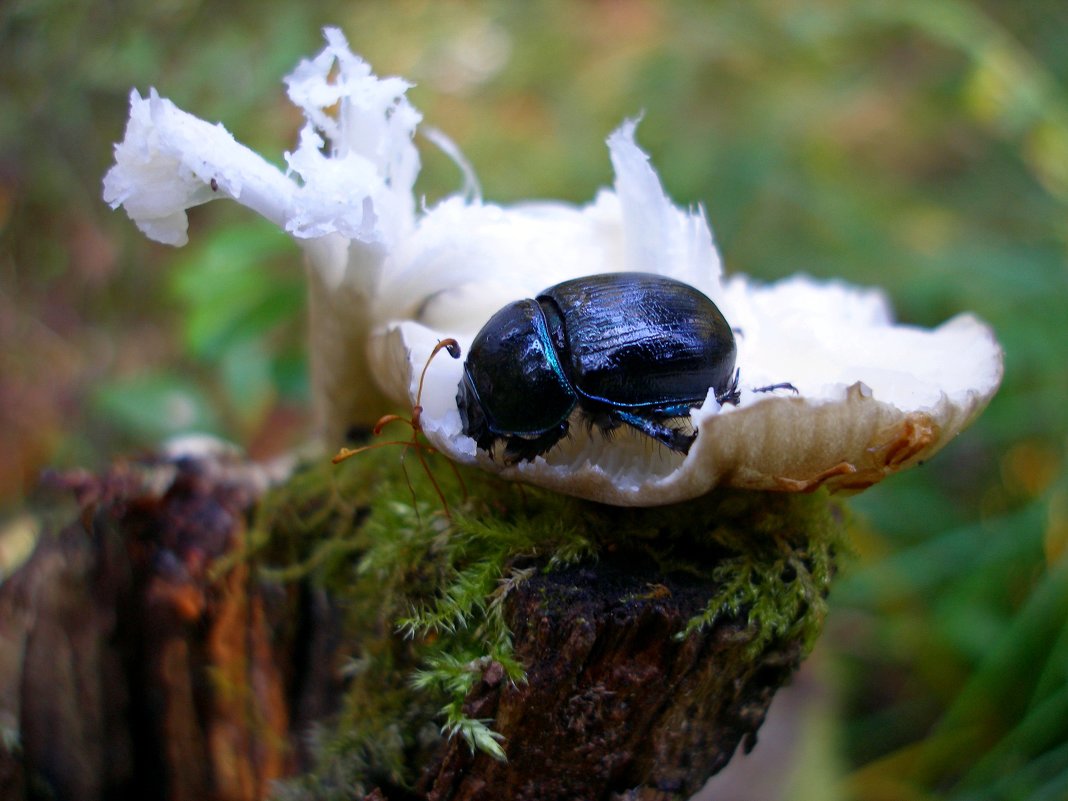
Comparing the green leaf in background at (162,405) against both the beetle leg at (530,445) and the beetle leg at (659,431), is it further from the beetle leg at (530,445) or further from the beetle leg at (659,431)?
the beetle leg at (659,431)

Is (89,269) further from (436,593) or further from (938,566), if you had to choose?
(938,566)

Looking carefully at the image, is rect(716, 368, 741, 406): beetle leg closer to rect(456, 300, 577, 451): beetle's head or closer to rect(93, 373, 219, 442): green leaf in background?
rect(456, 300, 577, 451): beetle's head

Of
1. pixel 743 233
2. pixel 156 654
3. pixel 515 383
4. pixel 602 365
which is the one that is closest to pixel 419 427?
pixel 515 383

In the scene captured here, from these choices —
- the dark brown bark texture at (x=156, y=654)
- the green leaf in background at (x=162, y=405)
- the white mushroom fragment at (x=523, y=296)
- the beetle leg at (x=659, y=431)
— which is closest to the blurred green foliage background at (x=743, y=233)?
the green leaf in background at (x=162, y=405)

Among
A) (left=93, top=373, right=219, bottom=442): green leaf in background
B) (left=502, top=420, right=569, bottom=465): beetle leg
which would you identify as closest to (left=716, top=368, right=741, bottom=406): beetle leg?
(left=502, top=420, right=569, bottom=465): beetle leg

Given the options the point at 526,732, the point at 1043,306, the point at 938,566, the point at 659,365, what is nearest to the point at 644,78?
the point at 1043,306

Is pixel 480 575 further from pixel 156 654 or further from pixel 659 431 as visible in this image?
pixel 156 654

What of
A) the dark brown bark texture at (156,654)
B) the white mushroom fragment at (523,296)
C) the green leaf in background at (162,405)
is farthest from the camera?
Answer: the green leaf in background at (162,405)
